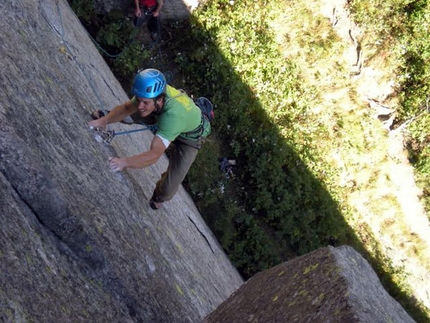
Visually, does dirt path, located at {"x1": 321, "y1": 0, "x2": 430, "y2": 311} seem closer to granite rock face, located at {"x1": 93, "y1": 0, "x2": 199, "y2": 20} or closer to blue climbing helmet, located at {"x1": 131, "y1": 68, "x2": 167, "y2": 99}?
granite rock face, located at {"x1": 93, "y1": 0, "x2": 199, "y2": 20}

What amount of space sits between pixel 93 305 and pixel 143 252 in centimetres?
112

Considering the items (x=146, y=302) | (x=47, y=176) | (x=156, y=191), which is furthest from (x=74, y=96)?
(x=146, y=302)

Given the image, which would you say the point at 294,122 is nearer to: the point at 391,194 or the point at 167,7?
the point at 391,194

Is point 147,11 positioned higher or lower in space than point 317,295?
lower

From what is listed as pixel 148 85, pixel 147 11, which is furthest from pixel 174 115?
pixel 147 11

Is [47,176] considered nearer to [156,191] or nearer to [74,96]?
[74,96]

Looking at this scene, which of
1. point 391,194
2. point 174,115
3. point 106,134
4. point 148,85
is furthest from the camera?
point 391,194

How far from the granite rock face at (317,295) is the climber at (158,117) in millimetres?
1586

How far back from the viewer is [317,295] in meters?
3.64

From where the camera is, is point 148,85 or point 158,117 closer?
point 148,85

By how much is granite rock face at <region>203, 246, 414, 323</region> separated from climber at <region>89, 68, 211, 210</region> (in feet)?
5.20

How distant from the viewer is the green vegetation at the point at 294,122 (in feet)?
36.7

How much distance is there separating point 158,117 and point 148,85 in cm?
42

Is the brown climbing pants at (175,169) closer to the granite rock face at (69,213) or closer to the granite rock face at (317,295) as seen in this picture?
the granite rock face at (69,213)
